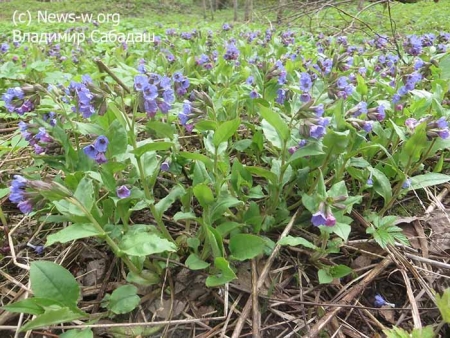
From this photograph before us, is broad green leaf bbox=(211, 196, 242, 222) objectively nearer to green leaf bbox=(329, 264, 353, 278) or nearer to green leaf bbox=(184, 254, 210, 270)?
green leaf bbox=(184, 254, 210, 270)

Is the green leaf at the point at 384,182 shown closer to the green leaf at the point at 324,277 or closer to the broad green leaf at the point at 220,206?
the green leaf at the point at 324,277

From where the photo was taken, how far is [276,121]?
1.65 metres

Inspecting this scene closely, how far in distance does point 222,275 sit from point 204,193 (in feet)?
1.04

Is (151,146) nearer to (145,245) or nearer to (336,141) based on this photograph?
(145,245)

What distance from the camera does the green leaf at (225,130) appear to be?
63.2 inches

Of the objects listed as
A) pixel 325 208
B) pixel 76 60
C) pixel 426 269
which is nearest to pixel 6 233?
pixel 325 208

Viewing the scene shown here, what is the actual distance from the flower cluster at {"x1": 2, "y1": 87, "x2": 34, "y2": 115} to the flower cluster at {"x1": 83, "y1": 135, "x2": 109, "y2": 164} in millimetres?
538

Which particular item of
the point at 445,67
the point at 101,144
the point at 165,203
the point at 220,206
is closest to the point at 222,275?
the point at 220,206

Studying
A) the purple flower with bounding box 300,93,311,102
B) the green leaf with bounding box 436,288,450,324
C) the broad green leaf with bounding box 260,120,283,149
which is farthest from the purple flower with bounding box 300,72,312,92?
the green leaf with bounding box 436,288,450,324

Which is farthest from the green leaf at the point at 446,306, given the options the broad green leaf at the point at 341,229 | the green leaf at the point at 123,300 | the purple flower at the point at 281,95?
the purple flower at the point at 281,95

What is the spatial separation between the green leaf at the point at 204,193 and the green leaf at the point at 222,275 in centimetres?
26

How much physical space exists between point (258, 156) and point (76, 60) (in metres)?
3.29

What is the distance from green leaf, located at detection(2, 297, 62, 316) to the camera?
1295mm

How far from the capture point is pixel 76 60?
4680mm
